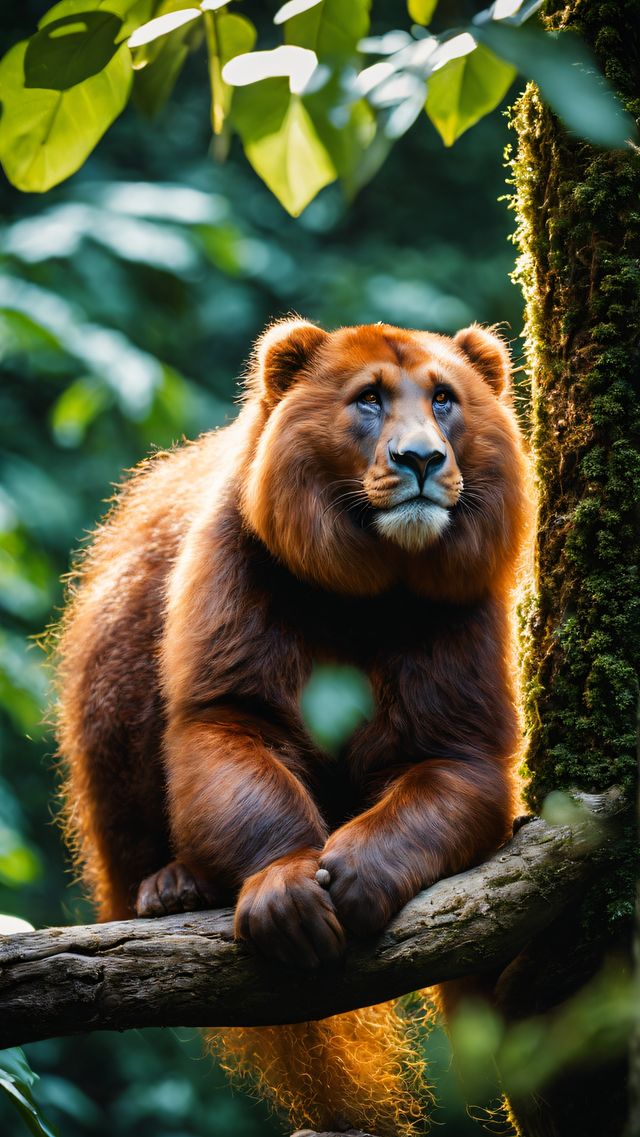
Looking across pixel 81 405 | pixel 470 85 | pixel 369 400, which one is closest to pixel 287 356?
pixel 369 400

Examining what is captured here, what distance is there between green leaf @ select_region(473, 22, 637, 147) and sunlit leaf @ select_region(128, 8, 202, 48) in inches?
21.6

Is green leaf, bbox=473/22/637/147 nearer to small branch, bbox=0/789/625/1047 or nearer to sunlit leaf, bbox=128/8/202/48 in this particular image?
sunlit leaf, bbox=128/8/202/48

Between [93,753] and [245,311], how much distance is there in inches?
208

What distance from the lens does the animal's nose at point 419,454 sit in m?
2.40

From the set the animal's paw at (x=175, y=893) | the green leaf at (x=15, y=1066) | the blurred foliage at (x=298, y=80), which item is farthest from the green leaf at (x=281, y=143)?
the green leaf at (x=15, y=1066)

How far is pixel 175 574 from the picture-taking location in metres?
2.95

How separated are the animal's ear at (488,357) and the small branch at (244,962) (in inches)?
46.4

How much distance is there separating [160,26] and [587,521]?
1365mm

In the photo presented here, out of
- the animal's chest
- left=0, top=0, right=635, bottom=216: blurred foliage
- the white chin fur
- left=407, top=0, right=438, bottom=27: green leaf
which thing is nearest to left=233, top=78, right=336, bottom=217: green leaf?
left=0, top=0, right=635, bottom=216: blurred foliage

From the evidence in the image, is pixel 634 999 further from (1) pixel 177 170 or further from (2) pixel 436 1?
(1) pixel 177 170

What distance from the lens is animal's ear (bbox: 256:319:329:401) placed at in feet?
9.27

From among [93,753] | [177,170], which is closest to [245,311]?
[177,170]

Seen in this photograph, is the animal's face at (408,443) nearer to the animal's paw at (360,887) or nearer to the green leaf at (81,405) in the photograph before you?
the animal's paw at (360,887)

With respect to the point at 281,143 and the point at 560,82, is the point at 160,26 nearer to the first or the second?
the point at 281,143
